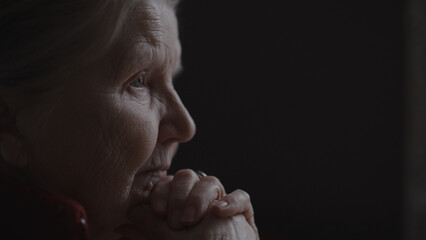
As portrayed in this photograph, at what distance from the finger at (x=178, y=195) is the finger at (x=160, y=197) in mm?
12

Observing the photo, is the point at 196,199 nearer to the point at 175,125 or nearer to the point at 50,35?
the point at 175,125

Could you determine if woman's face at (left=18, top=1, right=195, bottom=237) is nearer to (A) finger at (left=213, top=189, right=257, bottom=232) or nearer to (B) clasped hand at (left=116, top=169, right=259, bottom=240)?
(B) clasped hand at (left=116, top=169, right=259, bottom=240)

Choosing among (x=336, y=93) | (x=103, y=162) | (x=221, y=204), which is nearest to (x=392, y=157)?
(x=336, y=93)

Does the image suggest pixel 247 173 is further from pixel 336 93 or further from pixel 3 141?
pixel 3 141

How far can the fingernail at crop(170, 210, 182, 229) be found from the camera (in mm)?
964

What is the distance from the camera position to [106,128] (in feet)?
3.11

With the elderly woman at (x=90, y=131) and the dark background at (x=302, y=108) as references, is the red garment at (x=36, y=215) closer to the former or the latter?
the elderly woman at (x=90, y=131)

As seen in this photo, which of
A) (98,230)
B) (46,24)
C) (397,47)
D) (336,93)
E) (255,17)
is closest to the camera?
(46,24)

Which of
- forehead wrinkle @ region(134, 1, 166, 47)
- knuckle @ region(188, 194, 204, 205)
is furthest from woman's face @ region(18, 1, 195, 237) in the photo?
knuckle @ region(188, 194, 204, 205)

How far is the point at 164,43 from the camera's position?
3.32ft

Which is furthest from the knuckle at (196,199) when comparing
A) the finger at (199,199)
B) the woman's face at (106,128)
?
the woman's face at (106,128)

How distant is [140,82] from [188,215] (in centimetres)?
29

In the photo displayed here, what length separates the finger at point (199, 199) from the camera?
957 millimetres

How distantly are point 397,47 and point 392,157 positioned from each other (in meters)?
0.52
